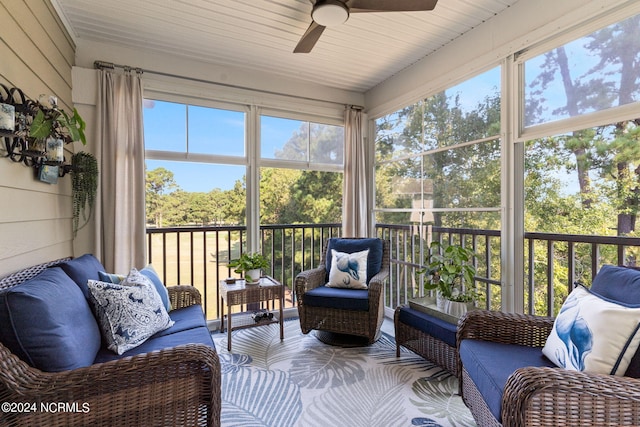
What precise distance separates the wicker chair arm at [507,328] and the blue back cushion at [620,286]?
31 centimetres

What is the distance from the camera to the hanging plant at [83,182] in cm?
241

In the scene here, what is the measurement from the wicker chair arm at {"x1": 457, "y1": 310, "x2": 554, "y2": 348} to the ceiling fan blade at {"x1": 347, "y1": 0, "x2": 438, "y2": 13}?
6.06 ft

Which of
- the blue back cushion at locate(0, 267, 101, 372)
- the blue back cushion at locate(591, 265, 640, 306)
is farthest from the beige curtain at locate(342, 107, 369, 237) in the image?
the blue back cushion at locate(0, 267, 101, 372)

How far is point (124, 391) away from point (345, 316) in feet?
5.81

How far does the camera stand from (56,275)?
4.89ft

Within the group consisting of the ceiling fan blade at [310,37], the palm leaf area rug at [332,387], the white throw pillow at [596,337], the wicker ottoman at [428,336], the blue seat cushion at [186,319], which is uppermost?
the ceiling fan blade at [310,37]

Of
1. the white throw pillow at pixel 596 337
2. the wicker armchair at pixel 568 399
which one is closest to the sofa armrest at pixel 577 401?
the wicker armchair at pixel 568 399

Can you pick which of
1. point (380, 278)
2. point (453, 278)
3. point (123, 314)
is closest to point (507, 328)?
point (453, 278)

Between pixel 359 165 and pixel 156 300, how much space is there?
2650 millimetres

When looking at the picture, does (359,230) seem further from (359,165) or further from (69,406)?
(69,406)

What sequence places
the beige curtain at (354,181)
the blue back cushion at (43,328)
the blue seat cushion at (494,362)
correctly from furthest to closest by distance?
the beige curtain at (354,181)
the blue seat cushion at (494,362)
the blue back cushion at (43,328)

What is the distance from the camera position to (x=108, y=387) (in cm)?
117

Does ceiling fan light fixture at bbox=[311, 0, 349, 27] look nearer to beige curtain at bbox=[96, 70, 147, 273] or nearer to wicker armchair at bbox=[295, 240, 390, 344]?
beige curtain at bbox=[96, 70, 147, 273]

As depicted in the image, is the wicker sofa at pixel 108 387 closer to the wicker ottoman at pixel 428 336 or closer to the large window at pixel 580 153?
the wicker ottoman at pixel 428 336
